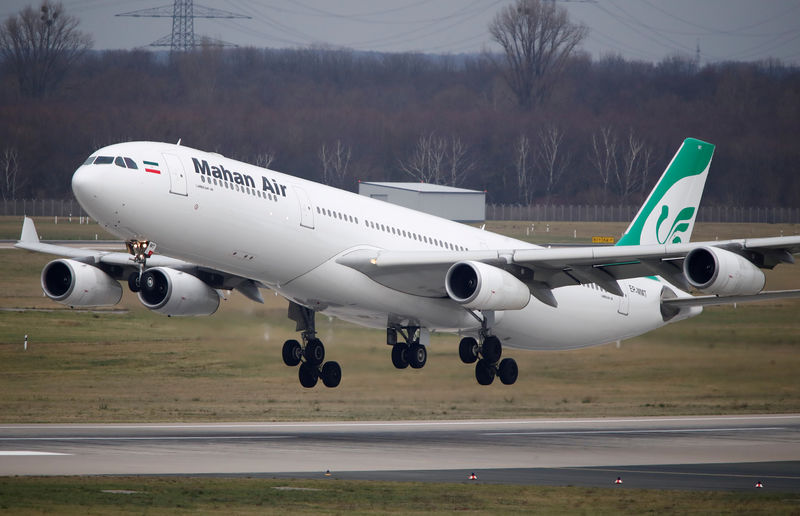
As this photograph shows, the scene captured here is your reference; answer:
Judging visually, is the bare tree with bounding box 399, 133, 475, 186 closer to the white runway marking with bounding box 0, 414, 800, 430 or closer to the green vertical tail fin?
the white runway marking with bounding box 0, 414, 800, 430

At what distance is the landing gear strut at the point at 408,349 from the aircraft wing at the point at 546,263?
7.45ft

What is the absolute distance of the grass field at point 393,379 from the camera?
4959 cm

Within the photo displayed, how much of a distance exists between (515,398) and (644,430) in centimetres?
712

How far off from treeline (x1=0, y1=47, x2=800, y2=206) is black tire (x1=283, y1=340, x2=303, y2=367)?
211ft

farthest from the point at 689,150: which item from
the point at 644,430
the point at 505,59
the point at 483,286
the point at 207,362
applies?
the point at 505,59

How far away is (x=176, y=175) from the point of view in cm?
3145

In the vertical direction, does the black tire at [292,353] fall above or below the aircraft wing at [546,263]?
below

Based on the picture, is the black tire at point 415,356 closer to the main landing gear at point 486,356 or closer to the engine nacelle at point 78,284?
the main landing gear at point 486,356

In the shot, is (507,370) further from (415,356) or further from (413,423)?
(413,423)

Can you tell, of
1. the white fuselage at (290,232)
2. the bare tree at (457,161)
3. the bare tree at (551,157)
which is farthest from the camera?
the bare tree at (551,157)

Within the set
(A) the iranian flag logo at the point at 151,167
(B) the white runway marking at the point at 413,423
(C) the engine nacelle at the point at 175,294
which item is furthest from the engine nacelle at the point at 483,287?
(B) the white runway marking at the point at 413,423

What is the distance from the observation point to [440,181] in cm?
11444

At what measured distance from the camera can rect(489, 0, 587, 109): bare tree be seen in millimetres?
134438

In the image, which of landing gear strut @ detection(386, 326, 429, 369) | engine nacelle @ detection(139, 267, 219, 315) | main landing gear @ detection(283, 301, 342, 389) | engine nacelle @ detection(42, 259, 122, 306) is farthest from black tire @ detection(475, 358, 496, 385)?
engine nacelle @ detection(42, 259, 122, 306)
